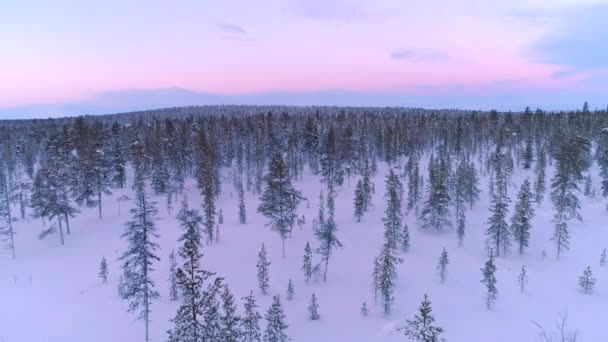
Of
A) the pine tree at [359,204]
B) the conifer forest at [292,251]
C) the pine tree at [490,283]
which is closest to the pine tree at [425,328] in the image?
the conifer forest at [292,251]

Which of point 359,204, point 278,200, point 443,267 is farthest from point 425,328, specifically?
point 359,204

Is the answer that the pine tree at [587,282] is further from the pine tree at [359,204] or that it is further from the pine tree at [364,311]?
the pine tree at [359,204]

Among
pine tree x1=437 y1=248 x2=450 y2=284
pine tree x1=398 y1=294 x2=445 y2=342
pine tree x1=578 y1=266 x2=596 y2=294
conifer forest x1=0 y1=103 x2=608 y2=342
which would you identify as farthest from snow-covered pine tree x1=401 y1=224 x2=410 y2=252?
pine tree x1=398 y1=294 x2=445 y2=342

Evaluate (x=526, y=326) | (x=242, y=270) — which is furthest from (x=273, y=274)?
(x=526, y=326)

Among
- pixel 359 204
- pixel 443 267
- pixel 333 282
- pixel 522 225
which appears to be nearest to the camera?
pixel 333 282

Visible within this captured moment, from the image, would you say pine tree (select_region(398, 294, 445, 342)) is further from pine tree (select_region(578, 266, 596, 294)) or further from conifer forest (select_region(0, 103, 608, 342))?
pine tree (select_region(578, 266, 596, 294))

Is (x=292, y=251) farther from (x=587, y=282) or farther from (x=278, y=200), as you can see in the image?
(x=587, y=282)

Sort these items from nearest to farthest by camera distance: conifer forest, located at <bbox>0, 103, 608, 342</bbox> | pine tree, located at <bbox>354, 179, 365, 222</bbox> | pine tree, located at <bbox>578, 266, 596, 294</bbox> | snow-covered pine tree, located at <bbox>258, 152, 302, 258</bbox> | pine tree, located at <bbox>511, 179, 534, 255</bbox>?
conifer forest, located at <bbox>0, 103, 608, 342</bbox>
pine tree, located at <bbox>578, 266, 596, 294</bbox>
snow-covered pine tree, located at <bbox>258, 152, 302, 258</bbox>
pine tree, located at <bbox>511, 179, 534, 255</bbox>
pine tree, located at <bbox>354, 179, 365, 222</bbox>
